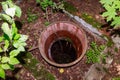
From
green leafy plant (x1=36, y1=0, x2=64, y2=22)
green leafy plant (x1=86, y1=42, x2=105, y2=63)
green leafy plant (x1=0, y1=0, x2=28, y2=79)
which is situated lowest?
green leafy plant (x1=86, y1=42, x2=105, y2=63)

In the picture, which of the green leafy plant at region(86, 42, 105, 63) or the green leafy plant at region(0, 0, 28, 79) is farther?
the green leafy plant at region(86, 42, 105, 63)

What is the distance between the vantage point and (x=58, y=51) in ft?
16.7

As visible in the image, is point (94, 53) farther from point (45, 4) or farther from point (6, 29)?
point (6, 29)

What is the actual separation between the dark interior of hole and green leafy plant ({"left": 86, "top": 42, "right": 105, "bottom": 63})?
0.44m

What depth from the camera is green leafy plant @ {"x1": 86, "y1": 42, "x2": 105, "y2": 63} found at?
180 inches

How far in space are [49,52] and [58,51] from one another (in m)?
0.24

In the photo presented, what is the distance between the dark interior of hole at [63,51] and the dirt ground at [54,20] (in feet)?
1.43

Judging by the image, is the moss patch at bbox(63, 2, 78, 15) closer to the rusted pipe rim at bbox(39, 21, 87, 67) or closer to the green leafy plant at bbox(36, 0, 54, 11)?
the green leafy plant at bbox(36, 0, 54, 11)

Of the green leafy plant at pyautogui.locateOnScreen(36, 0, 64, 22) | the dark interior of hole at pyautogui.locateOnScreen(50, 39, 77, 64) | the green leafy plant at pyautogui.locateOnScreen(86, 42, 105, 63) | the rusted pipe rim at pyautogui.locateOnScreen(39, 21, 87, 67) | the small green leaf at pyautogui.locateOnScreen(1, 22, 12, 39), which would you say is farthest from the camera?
the dark interior of hole at pyautogui.locateOnScreen(50, 39, 77, 64)

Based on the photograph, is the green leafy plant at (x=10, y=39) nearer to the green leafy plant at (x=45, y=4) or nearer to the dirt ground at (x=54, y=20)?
the dirt ground at (x=54, y=20)

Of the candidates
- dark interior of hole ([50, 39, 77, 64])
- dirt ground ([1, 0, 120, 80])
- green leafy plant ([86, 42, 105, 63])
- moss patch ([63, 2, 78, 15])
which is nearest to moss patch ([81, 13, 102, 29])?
dirt ground ([1, 0, 120, 80])

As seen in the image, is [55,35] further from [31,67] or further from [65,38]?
[31,67]

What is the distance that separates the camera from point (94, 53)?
4629 mm

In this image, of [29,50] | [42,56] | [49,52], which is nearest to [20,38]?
[42,56]
